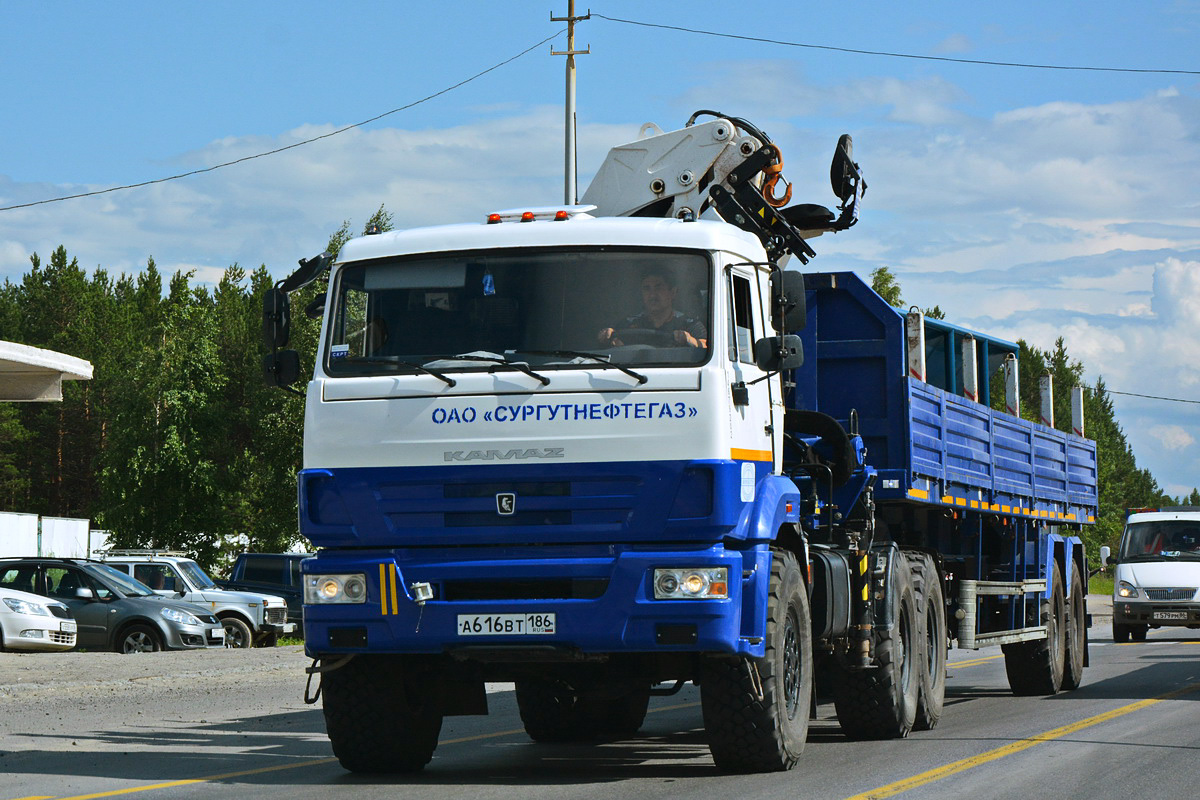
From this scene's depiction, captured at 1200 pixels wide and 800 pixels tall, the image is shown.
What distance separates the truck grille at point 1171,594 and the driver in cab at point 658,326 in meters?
19.5

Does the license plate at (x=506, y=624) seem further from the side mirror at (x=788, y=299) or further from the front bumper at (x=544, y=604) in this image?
the side mirror at (x=788, y=299)

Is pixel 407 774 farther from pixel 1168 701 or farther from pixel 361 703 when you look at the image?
pixel 1168 701

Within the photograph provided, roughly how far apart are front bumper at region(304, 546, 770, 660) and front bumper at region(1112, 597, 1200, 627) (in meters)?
19.0

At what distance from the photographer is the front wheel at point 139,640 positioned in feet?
81.5

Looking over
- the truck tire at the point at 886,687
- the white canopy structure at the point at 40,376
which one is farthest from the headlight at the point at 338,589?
the white canopy structure at the point at 40,376

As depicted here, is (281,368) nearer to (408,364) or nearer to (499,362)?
(408,364)

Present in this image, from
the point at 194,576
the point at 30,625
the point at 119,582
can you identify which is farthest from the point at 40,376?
the point at 194,576

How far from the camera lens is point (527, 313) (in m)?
8.82

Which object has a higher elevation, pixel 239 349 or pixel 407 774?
pixel 239 349

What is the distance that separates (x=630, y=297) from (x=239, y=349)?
5843cm

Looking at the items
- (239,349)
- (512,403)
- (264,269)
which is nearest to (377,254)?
(512,403)

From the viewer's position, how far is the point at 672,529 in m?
8.34

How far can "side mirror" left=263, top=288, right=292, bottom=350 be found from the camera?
9.34 meters

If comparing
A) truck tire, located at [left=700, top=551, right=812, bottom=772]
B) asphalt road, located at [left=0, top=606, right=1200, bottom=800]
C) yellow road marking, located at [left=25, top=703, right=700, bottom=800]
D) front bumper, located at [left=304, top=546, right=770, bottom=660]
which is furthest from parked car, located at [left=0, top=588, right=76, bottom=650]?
truck tire, located at [left=700, top=551, right=812, bottom=772]
